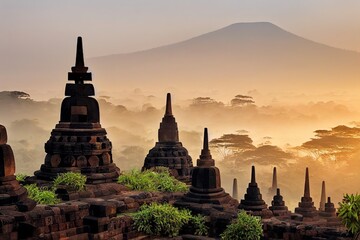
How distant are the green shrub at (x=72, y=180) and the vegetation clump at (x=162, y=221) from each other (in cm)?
295

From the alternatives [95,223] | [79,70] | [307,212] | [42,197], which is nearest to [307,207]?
[307,212]

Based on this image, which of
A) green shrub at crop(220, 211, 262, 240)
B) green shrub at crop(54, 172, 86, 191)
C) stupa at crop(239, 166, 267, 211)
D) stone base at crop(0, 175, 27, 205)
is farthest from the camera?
stupa at crop(239, 166, 267, 211)

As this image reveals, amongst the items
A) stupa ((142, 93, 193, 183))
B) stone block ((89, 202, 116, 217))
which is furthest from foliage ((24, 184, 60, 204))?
stupa ((142, 93, 193, 183))

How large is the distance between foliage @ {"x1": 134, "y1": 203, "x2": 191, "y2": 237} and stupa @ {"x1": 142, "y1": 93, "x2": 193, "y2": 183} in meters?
12.7

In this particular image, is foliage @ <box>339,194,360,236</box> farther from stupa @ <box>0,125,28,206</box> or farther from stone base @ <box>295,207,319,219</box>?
stone base @ <box>295,207,319,219</box>

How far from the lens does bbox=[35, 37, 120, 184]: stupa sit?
22.2 metres

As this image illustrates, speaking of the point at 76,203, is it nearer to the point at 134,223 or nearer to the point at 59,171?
the point at 134,223

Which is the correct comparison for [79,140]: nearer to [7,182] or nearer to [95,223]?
[95,223]

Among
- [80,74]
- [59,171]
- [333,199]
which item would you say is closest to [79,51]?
[80,74]

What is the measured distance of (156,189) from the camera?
2302 cm

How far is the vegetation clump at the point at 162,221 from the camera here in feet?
61.4

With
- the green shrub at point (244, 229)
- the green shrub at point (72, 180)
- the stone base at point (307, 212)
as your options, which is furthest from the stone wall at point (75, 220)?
the stone base at point (307, 212)

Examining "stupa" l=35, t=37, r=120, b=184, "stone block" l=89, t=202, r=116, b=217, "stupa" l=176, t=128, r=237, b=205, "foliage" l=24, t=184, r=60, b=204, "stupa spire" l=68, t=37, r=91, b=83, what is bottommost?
"stone block" l=89, t=202, r=116, b=217

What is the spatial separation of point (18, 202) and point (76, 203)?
7.85 ft
